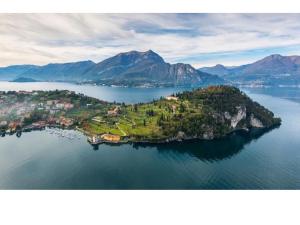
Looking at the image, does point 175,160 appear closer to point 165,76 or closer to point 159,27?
point 159,27

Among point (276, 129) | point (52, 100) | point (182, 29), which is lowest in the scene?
point (276, 129)

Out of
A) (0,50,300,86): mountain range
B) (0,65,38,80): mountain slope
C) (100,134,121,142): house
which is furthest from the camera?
(0,50,300,86): mountain range

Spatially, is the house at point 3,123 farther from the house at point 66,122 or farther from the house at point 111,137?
the house at point 111,137

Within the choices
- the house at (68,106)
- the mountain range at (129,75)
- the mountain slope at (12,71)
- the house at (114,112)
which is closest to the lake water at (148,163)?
the house at (114,112)

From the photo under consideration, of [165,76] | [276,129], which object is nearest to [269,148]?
[276,129]

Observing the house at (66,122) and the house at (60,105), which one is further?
the house at (60,105)

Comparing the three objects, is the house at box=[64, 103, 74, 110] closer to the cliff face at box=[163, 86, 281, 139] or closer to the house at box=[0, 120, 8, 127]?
the house at box=[0, 120, 8, 127]

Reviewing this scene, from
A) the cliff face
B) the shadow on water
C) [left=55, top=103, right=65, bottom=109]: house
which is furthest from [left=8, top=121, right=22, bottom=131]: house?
the cliff face

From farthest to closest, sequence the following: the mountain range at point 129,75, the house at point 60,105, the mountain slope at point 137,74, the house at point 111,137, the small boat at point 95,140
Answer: the mountain slope at point 137,74
the mountain range at point 129,75
the house at point 60,105
the house at point 111,137
the small boat at point 95,140
